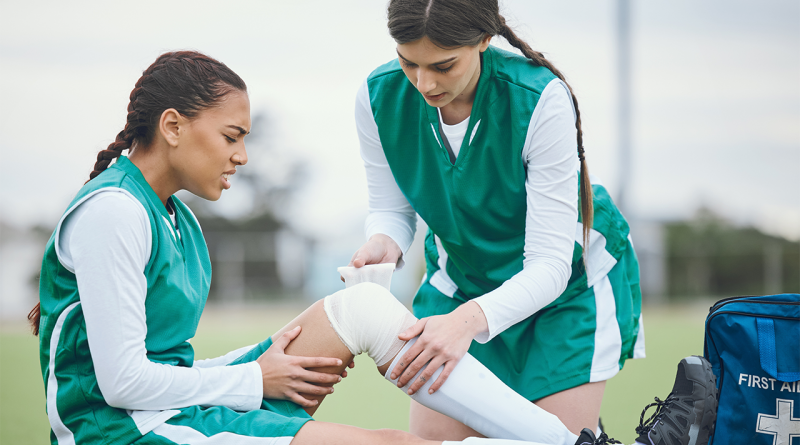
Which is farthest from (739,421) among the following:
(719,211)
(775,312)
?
(719,211)

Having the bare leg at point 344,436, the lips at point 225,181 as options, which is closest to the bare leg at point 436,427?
the bare leg at point 344,436

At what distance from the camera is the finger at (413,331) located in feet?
4.06

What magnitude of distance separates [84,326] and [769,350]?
133 centimetres

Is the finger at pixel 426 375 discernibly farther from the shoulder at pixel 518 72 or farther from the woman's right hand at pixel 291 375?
the shoulder at pixel 518 72

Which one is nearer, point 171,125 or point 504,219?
point 171,125

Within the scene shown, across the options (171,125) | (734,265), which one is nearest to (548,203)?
(171,125)

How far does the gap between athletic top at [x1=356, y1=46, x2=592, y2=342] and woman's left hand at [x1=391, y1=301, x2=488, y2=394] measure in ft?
0.36

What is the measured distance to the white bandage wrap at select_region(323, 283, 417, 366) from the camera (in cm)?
125

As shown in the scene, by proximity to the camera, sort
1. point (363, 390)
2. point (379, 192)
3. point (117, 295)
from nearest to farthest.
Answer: point (117, 295) < point (379, 192) < point (363, 390)

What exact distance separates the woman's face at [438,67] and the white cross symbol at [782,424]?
938 millimetres

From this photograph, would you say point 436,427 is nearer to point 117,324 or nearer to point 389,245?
point 389,245

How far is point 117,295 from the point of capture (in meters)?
1.08

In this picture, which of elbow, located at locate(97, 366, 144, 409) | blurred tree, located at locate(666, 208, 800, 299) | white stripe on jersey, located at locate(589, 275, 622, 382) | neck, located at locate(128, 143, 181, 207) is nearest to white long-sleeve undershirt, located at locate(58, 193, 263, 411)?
elbow, located at locate(97, 366, 144, 409)

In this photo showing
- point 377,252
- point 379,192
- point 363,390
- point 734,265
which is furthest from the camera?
point 734,265
